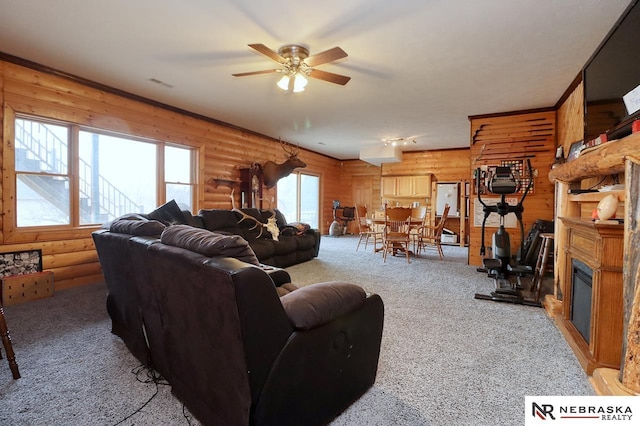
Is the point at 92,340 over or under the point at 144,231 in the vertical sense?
under

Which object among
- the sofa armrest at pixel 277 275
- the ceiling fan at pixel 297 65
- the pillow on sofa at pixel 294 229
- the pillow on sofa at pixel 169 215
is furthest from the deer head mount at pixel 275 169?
the sofa armrest at pixel 277 275

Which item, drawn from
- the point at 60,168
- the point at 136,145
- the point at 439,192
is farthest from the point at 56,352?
the point at 439,192

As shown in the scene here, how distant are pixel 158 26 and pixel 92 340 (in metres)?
2.67

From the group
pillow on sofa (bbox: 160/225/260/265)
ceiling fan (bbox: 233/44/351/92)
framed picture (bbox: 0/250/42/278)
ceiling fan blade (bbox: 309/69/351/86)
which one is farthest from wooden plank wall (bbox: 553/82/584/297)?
framed picture (bbox: 0/250/42/278)

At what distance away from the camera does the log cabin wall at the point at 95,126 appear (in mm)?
3312

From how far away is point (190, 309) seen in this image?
1290mm

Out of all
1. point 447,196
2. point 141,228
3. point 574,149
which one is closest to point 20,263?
point 141,228

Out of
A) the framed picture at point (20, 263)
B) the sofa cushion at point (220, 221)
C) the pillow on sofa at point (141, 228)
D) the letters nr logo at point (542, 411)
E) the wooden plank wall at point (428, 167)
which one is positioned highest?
the wooden plank wall at point (428, 167)

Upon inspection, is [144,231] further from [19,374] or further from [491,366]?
[491,366]

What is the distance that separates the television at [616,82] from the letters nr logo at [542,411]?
1.78 metres

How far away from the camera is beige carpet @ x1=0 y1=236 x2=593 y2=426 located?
1535mm

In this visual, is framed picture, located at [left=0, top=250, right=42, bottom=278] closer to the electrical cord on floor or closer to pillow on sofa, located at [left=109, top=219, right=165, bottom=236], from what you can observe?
pillow on sofa, located at [left=109, top=219, right=165, bottom=236]

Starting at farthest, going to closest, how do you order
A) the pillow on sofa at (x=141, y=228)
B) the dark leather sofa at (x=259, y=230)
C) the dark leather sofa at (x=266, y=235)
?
the dark leather sofa at (x=266, y=235), the dark leather sofa at (x=259, y=230), the pillow on sofa at (x=141, y=228)

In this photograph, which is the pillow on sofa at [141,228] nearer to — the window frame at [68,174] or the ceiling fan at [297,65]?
the ceiling fan at [297,65]
